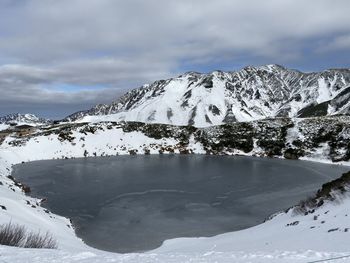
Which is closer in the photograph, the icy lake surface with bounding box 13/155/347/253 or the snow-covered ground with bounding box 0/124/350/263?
the snow-covered ground with bounding box 0/124/350/263

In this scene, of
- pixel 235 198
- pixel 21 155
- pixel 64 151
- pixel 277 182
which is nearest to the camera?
pixel 235 198

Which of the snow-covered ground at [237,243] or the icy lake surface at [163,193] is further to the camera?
the icy lake surface at [163,193]

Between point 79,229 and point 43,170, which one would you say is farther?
point 43,170

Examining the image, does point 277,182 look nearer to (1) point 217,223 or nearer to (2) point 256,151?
(1) point 217,223

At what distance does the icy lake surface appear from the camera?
105ft

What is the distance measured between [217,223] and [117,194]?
15.3 metres

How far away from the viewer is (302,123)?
304ft

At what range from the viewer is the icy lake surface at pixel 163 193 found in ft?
105

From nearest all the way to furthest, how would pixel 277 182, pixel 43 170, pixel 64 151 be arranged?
pixel 277 182 → pixel 43 170 → pixel 64 151

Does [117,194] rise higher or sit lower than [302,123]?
lower

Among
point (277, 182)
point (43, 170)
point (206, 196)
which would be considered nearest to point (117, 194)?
point (206, 196)

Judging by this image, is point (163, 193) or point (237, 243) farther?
point (163, 193)

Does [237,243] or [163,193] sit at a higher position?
[237,243]

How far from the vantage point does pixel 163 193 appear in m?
45.3
